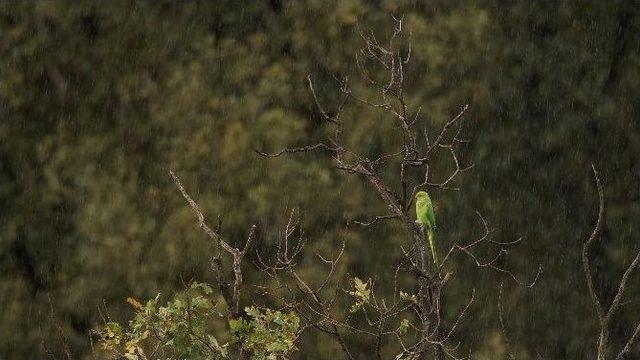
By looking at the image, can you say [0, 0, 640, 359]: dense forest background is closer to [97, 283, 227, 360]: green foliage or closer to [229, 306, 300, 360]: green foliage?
[229, 306, 300, 360]: green foliage

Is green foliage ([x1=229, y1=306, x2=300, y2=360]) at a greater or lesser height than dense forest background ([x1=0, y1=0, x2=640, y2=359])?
greater

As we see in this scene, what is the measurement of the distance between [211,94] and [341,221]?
1.77m

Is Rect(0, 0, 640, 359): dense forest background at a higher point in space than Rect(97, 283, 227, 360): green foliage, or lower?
lower

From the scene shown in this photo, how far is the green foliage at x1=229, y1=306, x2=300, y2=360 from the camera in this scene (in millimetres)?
4500

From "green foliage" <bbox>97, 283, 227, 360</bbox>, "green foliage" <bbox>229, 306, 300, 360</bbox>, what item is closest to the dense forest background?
"green foliage" <bbox>229, 306, 300, 360</bbox>

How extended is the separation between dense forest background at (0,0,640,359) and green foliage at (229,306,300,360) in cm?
484

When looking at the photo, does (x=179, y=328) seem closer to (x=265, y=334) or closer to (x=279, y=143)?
(x=265, y=334)

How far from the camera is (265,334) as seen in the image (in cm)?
460

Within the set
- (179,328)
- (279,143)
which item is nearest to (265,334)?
(179,328)

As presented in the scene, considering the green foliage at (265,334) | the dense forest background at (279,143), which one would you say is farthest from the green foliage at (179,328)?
the dense forest background at (279,143)

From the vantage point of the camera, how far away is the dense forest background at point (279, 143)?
9.70 meters

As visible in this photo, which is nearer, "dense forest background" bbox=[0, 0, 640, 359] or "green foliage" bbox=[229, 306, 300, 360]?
"green foliage" bbox=[229, 306, 300, 360]

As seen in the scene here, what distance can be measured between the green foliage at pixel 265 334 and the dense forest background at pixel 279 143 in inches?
190

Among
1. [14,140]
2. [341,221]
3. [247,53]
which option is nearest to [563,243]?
[341,221]
